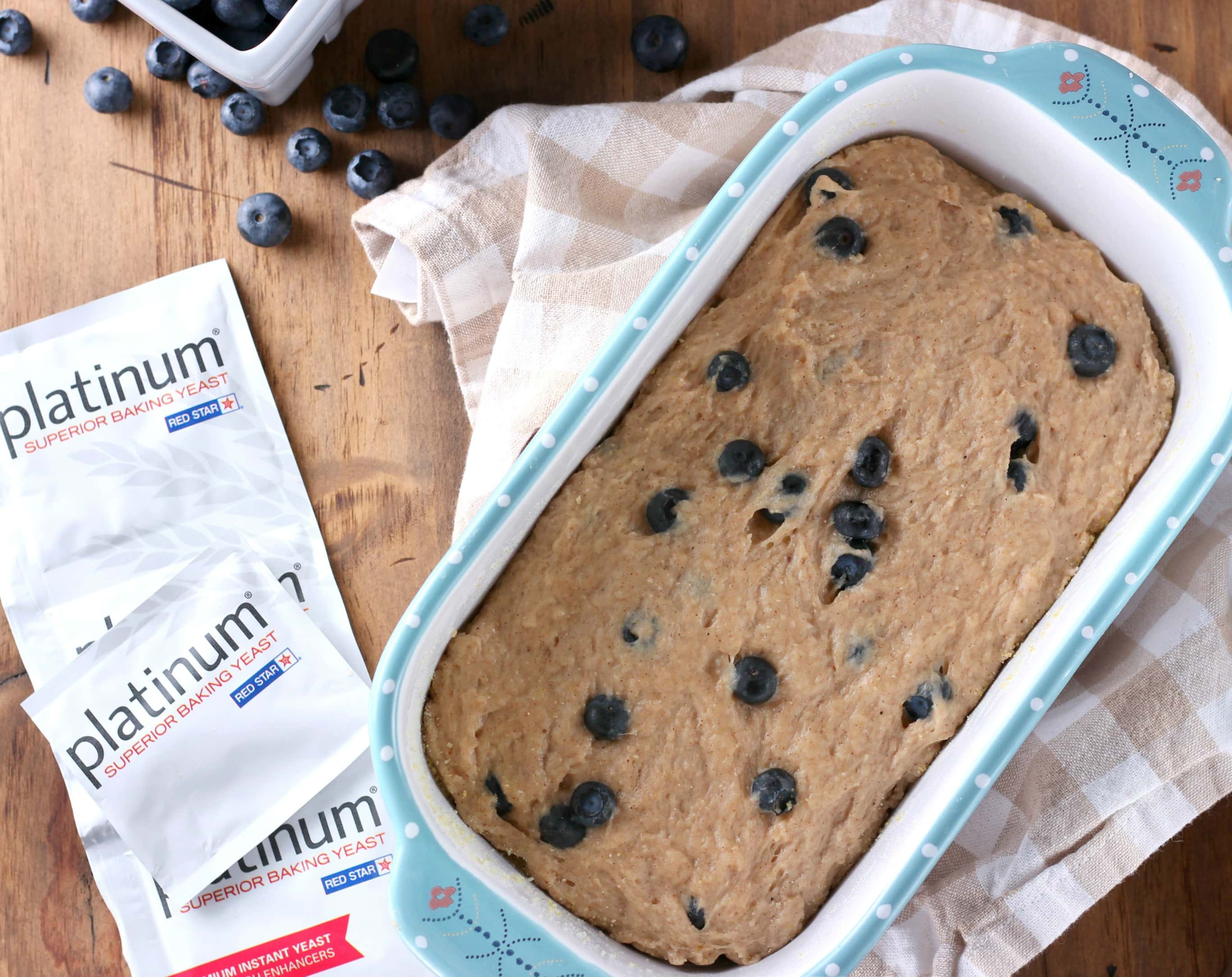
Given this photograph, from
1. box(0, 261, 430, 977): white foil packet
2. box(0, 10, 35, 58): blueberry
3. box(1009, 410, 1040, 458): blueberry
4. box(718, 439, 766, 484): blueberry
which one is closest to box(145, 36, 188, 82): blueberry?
box(0, 10, 35, 58): blueberry

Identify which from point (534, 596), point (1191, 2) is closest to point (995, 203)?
point (1191, 2)

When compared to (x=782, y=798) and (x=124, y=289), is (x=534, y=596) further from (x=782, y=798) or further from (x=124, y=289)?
(x=124, y=289)

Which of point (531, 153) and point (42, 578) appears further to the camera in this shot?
point (42, 578)

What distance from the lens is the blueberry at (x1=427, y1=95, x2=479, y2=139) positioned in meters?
1.46

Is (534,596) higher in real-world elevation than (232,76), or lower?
lower

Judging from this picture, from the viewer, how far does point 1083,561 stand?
123 cm

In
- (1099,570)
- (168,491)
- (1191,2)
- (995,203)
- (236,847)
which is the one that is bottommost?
(236,847)

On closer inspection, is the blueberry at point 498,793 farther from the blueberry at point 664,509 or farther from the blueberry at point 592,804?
the blueberry at point 664,509

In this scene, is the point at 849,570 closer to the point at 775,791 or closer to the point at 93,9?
the point at 775,791

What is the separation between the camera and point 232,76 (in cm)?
129

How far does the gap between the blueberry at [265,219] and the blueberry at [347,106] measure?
0.47ft

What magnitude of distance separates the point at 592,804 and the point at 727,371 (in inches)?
20.5

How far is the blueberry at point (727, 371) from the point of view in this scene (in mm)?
1177

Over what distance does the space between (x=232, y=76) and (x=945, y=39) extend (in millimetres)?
978
